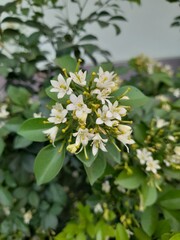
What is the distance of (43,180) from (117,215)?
0.37m

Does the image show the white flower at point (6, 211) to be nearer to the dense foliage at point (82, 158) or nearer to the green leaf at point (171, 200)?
the dense foliage at point (82, 158)

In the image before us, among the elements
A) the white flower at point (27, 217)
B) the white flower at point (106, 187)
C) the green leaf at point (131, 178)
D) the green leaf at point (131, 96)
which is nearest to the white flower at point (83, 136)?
the green leaf at point (131, 96)

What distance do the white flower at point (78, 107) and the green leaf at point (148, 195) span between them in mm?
308

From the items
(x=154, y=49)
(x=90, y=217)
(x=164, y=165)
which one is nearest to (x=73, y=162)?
(x=90, y=217)

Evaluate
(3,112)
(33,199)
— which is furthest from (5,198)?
(3,112)

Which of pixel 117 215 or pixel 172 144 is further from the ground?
pixel 172 144

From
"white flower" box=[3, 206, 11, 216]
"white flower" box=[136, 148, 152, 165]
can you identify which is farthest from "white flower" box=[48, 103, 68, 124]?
"white flower" box=[3, 206, 11, 216]

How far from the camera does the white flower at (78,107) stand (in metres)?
0.52

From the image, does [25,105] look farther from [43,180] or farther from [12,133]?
[43,180]

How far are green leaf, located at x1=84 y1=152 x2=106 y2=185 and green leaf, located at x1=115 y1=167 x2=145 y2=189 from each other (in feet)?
0.56

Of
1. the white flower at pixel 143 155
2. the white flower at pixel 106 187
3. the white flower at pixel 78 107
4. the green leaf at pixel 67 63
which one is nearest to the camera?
the white flower at pixel 78 107

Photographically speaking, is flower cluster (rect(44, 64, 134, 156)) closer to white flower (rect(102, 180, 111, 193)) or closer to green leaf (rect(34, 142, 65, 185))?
green leaf (rect(34, 142, 65, 185))

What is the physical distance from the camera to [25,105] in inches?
35.4

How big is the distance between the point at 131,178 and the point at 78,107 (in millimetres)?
304
